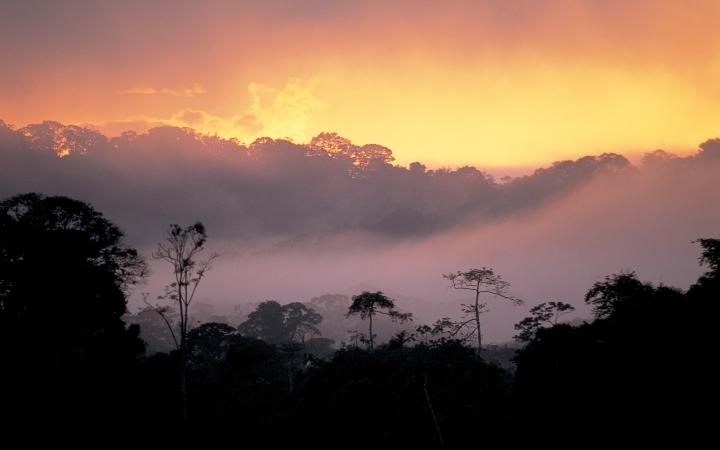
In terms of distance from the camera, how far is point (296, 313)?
115m

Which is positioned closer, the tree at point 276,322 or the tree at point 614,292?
the tree at point 614,292

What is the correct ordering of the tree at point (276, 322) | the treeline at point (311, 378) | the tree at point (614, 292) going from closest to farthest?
the treeline at point (311, 378) < the tree at point (614, 292) < the tree at point (276, 322)

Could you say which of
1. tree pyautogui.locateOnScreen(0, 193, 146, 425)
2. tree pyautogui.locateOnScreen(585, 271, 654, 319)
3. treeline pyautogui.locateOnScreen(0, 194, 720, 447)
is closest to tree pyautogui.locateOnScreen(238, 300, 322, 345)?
treeline pyautogui.locateOnScreen(0, 194, 720, 447)

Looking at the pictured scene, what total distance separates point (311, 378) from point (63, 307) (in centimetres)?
2088

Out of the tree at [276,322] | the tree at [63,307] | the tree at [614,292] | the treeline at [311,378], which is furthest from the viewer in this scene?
the tree at [276,322]

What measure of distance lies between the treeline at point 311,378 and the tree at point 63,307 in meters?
0.11

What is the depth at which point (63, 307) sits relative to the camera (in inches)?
1380

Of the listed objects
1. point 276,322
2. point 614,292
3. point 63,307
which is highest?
point 63,307

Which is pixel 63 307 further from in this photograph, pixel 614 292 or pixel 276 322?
pixel 276 322

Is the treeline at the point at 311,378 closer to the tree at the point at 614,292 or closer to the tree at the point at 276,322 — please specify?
the tree at the point at 614,292

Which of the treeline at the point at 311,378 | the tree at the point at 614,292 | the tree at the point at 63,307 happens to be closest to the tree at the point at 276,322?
the treeline at the point at 311,378

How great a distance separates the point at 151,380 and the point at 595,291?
43.0m

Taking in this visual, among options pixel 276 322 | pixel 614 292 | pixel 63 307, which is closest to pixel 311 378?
pixel 63 307

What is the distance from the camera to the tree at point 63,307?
3006 centimetres
